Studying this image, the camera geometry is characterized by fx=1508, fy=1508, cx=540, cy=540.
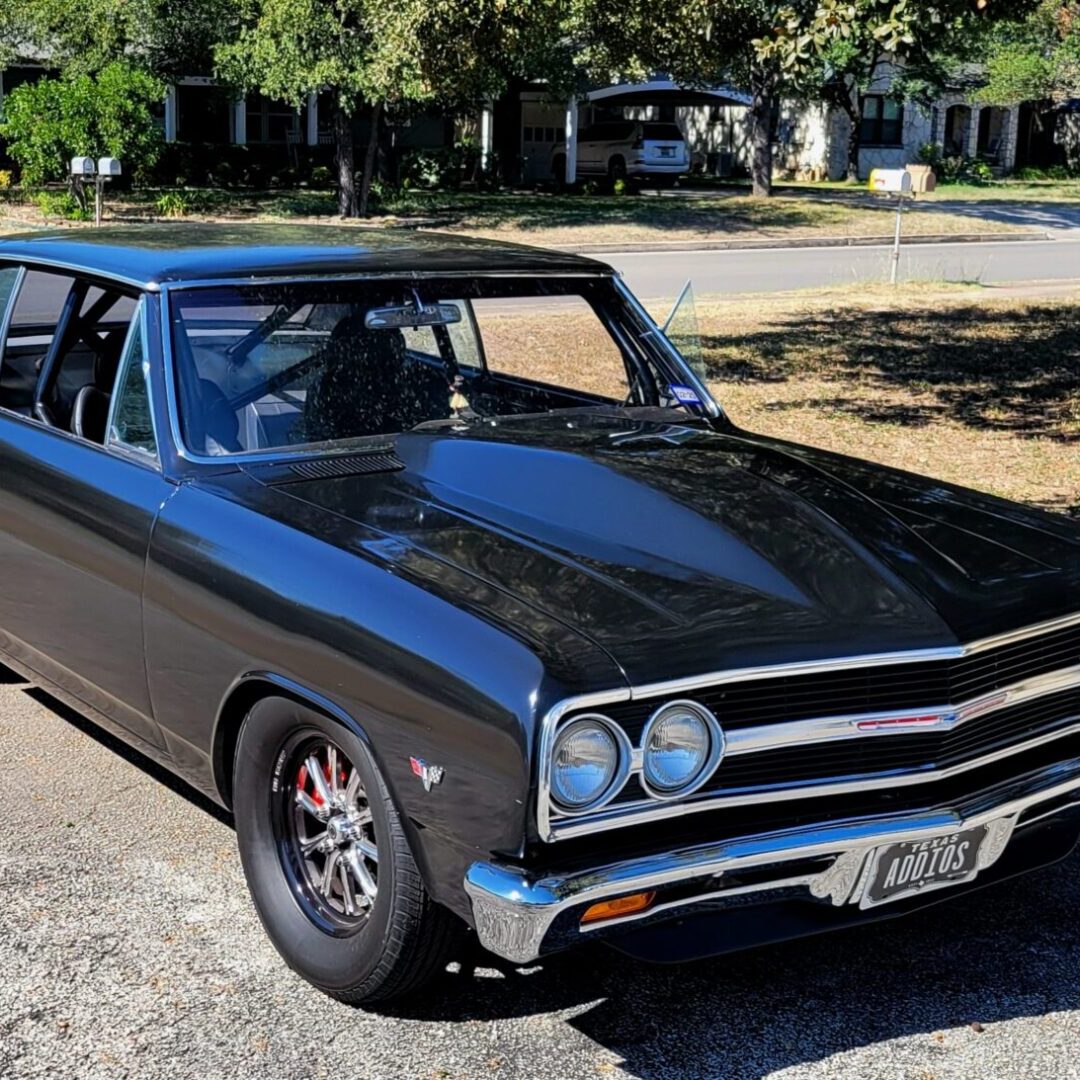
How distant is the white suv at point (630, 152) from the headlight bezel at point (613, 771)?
41130 millimetres

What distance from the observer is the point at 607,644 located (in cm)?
306

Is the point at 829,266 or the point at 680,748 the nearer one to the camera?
the point at 680,748

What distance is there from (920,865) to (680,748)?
652 millimetres

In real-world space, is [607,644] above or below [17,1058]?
above

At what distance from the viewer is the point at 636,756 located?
2996 millimetres

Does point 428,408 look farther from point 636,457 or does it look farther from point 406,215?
point 406,215

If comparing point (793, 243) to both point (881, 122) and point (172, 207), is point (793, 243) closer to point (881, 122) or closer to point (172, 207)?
point (172, 207)

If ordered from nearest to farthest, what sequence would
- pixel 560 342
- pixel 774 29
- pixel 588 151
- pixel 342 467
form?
pixel 342 467, pixel 560 342, pixel 774 29, pixel 588 151

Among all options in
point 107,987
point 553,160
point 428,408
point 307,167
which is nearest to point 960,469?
point 428,408

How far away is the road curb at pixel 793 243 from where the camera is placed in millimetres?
26578

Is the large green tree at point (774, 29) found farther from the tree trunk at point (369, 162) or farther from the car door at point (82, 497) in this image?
the tree trunk at point (369, 162)

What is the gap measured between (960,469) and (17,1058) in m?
7.46

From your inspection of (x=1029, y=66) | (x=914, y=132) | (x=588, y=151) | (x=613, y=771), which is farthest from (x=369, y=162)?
(x=914, y=132)

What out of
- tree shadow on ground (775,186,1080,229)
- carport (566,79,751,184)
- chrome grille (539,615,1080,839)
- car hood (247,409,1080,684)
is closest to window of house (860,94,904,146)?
carport (566,79,751,184)
